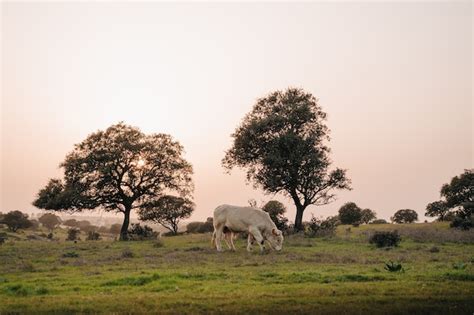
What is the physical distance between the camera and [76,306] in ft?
41.5

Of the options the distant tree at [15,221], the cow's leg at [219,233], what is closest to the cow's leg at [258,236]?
the cow's leg at [219,233]

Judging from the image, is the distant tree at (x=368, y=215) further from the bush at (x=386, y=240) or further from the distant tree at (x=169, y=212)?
the bush at (x=386, y=240)

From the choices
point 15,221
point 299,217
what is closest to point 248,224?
point 299,217

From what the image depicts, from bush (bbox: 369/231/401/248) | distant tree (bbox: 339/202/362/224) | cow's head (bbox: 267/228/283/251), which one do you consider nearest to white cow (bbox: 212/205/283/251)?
cow's head (bbox: 267/228/283/251)

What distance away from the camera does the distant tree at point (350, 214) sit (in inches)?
2680

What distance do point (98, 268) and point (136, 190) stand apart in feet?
97.8

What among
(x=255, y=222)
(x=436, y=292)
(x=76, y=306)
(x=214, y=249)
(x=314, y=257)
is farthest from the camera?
(x=214, y=249)

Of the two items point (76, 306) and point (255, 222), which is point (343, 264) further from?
point (76, 306)

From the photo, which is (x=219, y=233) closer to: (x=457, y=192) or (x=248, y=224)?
(x=248, y=224)

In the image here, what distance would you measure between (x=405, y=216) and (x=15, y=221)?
61018 mm

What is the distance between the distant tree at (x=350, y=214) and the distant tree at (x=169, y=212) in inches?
896

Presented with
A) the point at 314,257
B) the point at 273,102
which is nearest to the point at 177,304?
the point at 314,257

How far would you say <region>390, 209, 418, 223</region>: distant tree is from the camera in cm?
7569

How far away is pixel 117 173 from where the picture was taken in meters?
49.8
